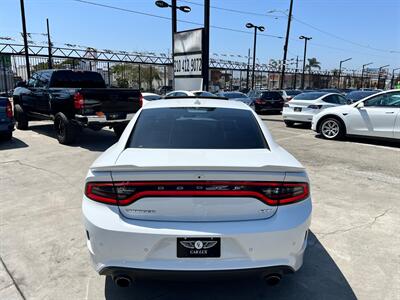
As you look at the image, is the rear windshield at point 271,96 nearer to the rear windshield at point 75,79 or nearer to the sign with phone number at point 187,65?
the sign with phone number at point 187,65

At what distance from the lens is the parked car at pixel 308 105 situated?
13328 mm

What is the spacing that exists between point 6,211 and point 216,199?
365cm

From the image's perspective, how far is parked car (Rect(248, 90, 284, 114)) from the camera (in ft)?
65.9

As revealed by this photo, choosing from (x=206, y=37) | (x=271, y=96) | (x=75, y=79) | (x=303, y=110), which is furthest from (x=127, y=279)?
(x=271, y=96)

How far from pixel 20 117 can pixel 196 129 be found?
11.0 meters

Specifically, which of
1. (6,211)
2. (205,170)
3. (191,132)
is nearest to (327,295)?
(205,170)

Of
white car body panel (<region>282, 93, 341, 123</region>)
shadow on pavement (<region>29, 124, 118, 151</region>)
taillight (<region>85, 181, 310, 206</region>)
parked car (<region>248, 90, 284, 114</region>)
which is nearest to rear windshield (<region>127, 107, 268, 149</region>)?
taillight (<region>85, 181, 310, 206</region>)

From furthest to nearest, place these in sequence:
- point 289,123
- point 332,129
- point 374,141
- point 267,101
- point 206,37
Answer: point 267,101 → point 289,123 → point 206,37 → point 332,129 → point 374,141

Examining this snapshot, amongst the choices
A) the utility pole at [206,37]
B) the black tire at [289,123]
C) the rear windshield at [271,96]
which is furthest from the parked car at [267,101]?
the utility pole at [206,37]

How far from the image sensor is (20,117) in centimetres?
1226

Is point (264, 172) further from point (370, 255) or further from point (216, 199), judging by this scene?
point (370, 255)

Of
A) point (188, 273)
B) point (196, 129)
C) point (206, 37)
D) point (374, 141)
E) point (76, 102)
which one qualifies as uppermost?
point (206, 37)

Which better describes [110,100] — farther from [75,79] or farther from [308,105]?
[308,105]

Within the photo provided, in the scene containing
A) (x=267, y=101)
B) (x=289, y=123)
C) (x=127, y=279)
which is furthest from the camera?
(x=267, y=101)
